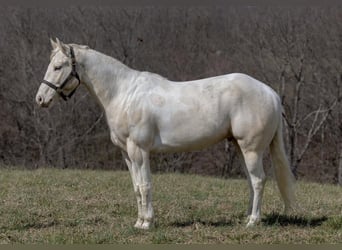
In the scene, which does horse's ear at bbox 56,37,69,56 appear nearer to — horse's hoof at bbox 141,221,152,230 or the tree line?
horse's hoof at bbox 141,221,152,230

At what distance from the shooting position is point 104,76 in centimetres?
657

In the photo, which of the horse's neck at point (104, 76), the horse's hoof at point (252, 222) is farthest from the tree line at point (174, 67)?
the horse's hoof at point (252, 222)

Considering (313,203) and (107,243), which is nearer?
(107,243)

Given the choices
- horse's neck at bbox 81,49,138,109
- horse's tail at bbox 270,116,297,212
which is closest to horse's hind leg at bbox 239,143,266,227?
horse's tail at bbox 270,116,297,212

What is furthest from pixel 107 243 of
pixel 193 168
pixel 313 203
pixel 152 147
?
pixel 193 168

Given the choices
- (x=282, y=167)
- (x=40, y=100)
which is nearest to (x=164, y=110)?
(x=40, y=100)

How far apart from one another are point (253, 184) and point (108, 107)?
6.54 feet

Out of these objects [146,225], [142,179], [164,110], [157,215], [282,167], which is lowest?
[157,215]

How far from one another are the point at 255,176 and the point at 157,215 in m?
1.65

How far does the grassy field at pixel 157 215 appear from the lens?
5.92m

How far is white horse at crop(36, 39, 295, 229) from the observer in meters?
6.29

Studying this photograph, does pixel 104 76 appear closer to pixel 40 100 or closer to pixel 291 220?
pixel 40 100

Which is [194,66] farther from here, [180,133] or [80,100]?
[180,133]

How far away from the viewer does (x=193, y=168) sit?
25.1 meters
